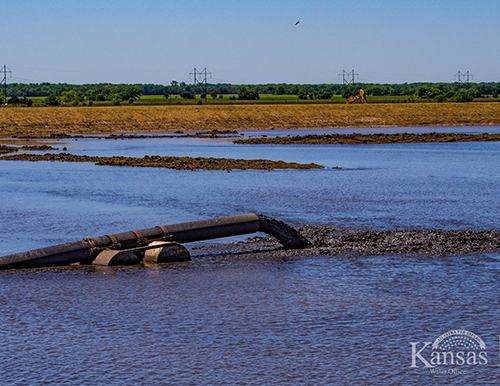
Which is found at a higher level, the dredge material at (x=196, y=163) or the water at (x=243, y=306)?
the dredge material at (x=196, y=163)

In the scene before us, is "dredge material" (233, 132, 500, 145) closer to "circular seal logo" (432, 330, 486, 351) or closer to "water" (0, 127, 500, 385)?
"water" (0, 127, 500, 385)

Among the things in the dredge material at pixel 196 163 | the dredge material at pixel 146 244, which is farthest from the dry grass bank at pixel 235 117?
the dredge material at pixel 146 244

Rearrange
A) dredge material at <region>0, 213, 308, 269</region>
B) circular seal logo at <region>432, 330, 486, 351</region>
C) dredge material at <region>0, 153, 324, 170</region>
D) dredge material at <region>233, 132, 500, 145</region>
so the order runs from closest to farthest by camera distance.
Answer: circular seal logo at <region>432, 330, 486, 351</region> < dredge material at <region>0, 213, 308, 269</region> < dredge material at <region>0, 153, 324, 170</region> < dredge material at <region>233, 132, 500, 145</region>

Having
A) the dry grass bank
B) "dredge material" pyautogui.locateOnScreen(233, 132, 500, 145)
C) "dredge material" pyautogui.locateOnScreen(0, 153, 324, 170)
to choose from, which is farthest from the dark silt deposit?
the dry grass bank

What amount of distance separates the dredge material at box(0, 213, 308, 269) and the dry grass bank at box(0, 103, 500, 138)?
84202 mm

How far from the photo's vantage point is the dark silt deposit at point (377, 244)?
59.9 feet

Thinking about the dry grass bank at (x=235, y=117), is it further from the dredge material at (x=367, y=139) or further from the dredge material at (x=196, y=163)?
the dredge material at (x=196, y=163)

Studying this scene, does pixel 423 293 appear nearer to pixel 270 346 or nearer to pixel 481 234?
pixel 270 346

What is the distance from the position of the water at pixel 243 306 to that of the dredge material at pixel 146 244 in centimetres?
40

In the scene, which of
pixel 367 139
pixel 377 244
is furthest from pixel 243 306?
pixel 367 139

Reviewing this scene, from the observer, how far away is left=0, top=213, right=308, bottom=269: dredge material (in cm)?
1661

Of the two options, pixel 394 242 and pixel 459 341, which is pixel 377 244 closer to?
pixel 394 242

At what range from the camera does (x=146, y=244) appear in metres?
17.7

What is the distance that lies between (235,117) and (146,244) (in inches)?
3820
